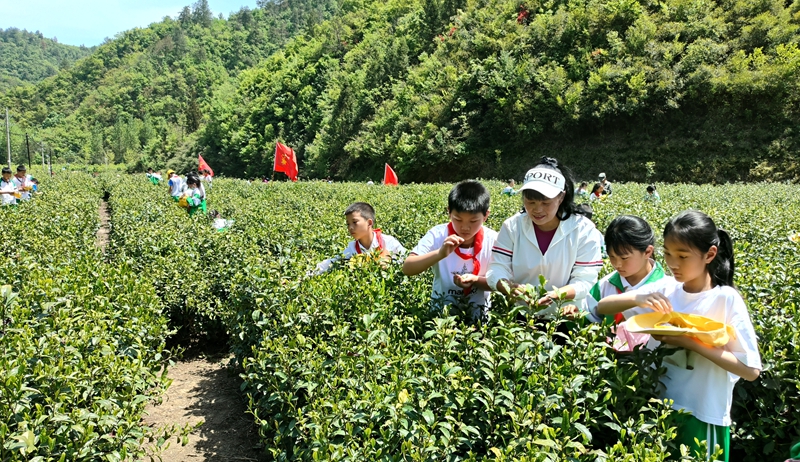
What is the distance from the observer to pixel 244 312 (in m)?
3.99

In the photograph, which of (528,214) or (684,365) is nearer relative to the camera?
(684,365)

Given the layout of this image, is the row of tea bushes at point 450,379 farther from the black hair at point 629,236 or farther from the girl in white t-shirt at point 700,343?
the black hair at point 629,236

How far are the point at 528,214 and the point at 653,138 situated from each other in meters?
28.6

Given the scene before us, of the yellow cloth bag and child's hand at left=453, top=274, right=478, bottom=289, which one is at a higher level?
child's hand at left=453, top=274, right=478, bottom=289

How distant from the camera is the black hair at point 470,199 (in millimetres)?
3049

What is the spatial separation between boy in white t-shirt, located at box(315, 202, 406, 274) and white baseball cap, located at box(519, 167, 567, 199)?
1.71 meters

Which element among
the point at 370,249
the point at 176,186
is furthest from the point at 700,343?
the point at 176,186

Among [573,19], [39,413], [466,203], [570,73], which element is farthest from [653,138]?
[39,413]

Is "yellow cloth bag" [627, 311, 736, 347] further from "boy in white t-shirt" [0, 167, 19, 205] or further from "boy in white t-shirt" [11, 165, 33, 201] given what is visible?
"boy in white t-shirt" [11, 165, 33, 201]

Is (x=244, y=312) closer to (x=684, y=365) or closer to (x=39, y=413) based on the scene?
(x=39, y=413)

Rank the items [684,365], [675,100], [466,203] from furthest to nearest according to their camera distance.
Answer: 1. [675,100]
2. [466,203]
3. [684,365]

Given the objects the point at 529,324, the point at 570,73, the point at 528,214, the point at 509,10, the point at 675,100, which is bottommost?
the point at 529,324

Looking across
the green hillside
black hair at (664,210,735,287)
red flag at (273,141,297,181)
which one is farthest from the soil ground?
the green hillside

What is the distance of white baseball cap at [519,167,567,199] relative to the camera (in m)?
2.59
